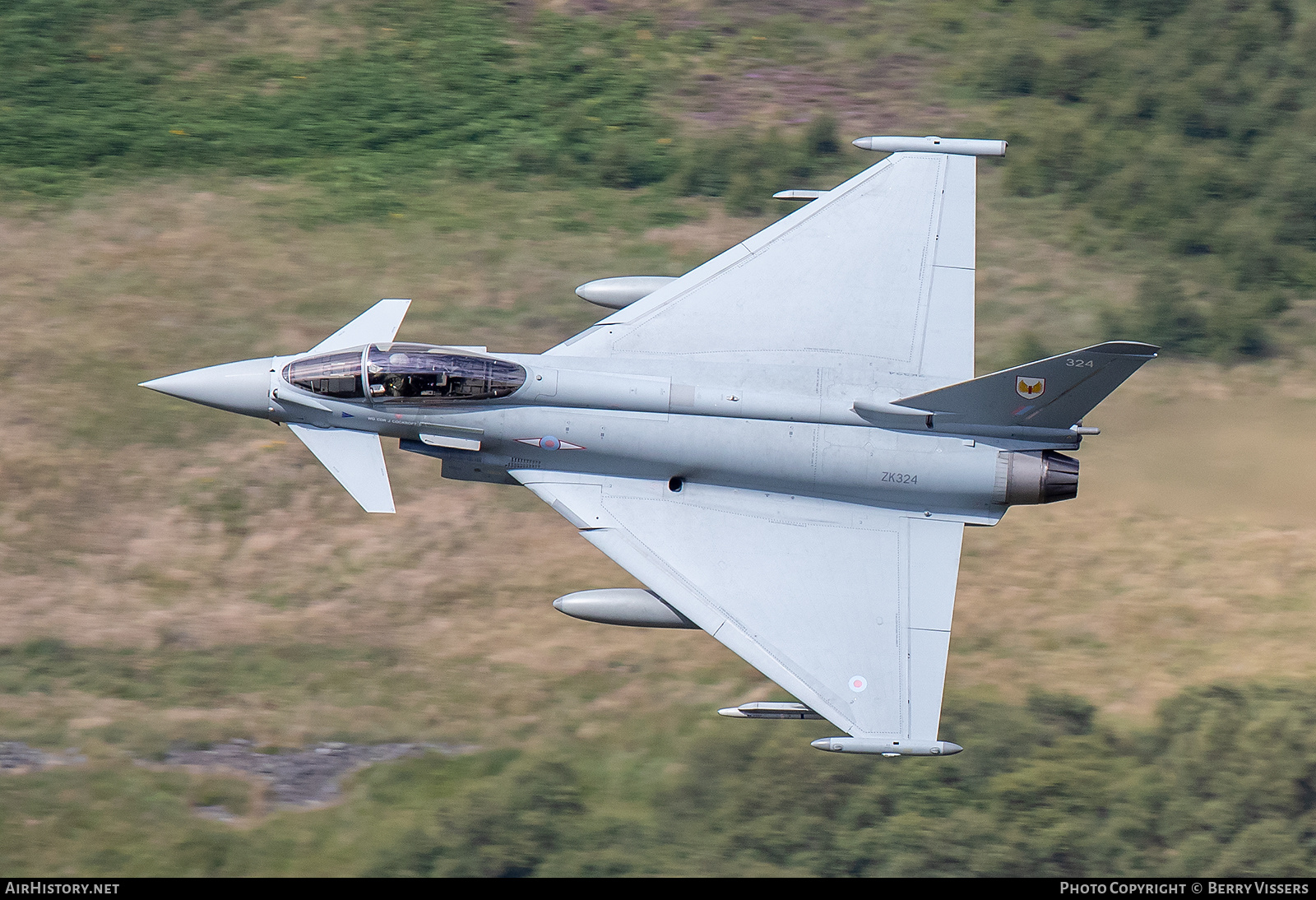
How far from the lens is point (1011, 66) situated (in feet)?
79.7

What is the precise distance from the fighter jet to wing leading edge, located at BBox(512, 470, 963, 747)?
2 cm

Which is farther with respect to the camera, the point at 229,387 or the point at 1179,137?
the point at 1179,137

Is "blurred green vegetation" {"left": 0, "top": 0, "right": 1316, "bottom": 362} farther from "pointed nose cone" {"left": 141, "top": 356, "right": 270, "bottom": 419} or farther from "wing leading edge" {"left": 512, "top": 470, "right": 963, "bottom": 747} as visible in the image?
"wing leading edge" {"left": 512, "top": 470, "right": 963, "bottom": 747}

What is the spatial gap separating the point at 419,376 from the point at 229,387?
255 centimetres

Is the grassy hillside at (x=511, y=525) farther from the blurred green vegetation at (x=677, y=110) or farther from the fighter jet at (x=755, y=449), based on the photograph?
the fighter jet at (x=755, y=449)

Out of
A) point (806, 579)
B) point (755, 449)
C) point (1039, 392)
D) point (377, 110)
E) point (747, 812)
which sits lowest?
point (747, 812)

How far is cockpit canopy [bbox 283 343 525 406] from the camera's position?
15695 mm

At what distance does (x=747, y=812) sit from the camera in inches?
661

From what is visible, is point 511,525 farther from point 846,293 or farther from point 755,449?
point 846,293

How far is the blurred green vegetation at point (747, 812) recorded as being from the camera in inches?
645

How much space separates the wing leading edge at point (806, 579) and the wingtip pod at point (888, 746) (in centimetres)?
6

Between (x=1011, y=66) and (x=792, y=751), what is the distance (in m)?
14.4

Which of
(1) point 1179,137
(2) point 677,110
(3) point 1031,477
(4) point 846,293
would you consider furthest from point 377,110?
(1) point 1179,137

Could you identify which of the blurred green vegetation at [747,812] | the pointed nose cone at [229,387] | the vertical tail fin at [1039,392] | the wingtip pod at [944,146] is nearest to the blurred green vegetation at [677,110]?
the wingtip pod at [944,146]
